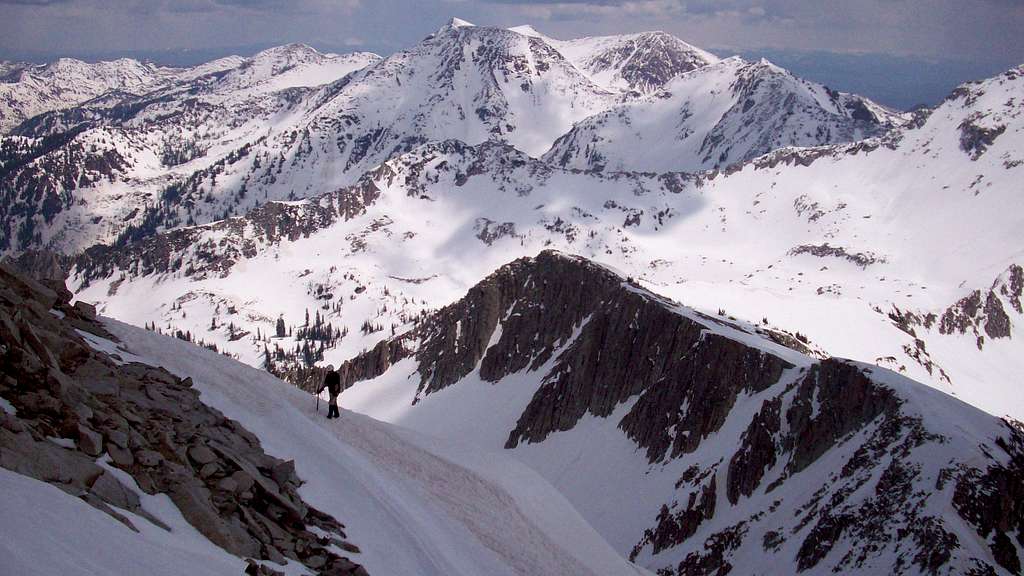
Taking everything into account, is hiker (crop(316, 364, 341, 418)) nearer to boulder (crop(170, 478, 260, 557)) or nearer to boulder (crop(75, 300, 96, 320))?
Answer: boulder (crop(75, 300, 96, 320))

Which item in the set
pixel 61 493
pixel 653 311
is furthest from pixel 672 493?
pixel 61 493

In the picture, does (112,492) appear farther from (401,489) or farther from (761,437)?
Result: (761,437)

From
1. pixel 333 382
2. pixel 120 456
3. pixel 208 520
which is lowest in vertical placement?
pixel 208 520

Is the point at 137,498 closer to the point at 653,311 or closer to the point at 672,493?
the point at 672,493

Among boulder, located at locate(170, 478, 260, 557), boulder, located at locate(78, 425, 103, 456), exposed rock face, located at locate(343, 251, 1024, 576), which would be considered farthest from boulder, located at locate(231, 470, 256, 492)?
exposed rock face, located at locate(343, 251, 1024, 576)

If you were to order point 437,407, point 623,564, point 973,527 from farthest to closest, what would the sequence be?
1. point 437,407
2. point 973,527
3. point 623,564

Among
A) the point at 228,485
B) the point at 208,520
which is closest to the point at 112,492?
the point at 208,520
